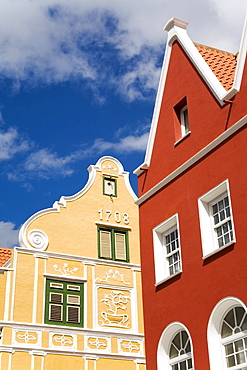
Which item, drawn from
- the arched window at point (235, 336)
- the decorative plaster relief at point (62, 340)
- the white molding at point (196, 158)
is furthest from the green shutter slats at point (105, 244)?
the arched window at point (235, 336)

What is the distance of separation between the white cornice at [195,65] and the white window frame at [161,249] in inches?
98.1

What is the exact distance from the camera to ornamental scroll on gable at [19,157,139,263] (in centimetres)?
2673

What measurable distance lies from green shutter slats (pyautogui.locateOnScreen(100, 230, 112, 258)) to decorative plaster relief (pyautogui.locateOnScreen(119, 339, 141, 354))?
4053 millimetres

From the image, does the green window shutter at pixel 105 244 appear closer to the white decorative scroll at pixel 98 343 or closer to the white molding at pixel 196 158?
the white decorative scroll at pixel 98 343

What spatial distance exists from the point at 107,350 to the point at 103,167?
916cm

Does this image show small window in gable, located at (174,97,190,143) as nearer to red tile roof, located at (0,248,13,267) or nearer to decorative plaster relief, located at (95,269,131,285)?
decorative plaster relief, located at (95,269,131,285)

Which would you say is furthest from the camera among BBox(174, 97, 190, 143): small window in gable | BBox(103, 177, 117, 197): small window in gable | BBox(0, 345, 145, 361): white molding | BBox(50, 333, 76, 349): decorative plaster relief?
BBox(103, 177, 117, 197): small window in gable

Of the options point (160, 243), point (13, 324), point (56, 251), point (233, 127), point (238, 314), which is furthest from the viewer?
point (56, 251)

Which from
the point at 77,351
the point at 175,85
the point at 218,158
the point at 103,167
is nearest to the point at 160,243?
the point at 218,158

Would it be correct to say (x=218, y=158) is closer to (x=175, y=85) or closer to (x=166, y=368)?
(x=175, y=85)

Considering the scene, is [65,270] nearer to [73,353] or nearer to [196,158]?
[73,353]

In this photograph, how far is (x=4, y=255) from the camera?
2730 centimetres

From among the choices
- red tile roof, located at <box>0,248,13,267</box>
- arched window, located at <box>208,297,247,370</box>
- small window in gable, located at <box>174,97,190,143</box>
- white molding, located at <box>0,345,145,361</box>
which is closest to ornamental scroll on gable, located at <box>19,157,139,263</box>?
red tile roof, located at <box>0,248,13,267</box>

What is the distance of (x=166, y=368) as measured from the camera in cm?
1623
